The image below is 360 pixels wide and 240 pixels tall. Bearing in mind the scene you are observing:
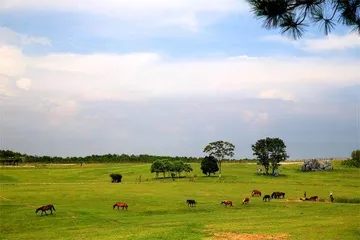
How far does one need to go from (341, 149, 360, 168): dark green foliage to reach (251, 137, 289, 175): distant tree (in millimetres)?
33300

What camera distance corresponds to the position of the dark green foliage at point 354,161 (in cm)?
10461

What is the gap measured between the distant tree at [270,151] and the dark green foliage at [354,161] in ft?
109

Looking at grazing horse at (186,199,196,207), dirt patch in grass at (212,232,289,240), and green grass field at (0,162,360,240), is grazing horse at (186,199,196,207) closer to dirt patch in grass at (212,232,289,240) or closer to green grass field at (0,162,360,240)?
green grass field at (0,162,360,240)

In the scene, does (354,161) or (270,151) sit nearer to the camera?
(270,151)

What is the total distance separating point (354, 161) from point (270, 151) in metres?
39.4

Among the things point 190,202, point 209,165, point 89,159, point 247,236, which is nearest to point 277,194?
point 190,202

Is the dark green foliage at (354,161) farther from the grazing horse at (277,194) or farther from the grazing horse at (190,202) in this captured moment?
the grazing horse at (190,202)

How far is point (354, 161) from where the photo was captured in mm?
107812

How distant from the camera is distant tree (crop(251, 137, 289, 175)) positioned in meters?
82.3

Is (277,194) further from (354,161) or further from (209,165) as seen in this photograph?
(354,161)

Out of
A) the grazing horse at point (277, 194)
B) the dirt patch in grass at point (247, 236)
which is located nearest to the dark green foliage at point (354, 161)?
the grazing horse at point (277, 194)

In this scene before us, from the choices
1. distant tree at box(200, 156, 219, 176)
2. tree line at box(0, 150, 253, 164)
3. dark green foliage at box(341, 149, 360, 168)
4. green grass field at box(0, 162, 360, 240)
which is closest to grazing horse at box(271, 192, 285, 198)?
green grass field at box(0, 162, 360, 240)

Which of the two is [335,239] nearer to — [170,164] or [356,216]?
[356,216]

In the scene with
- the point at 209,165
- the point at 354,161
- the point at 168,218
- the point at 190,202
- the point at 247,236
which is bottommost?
the point at 168,218
